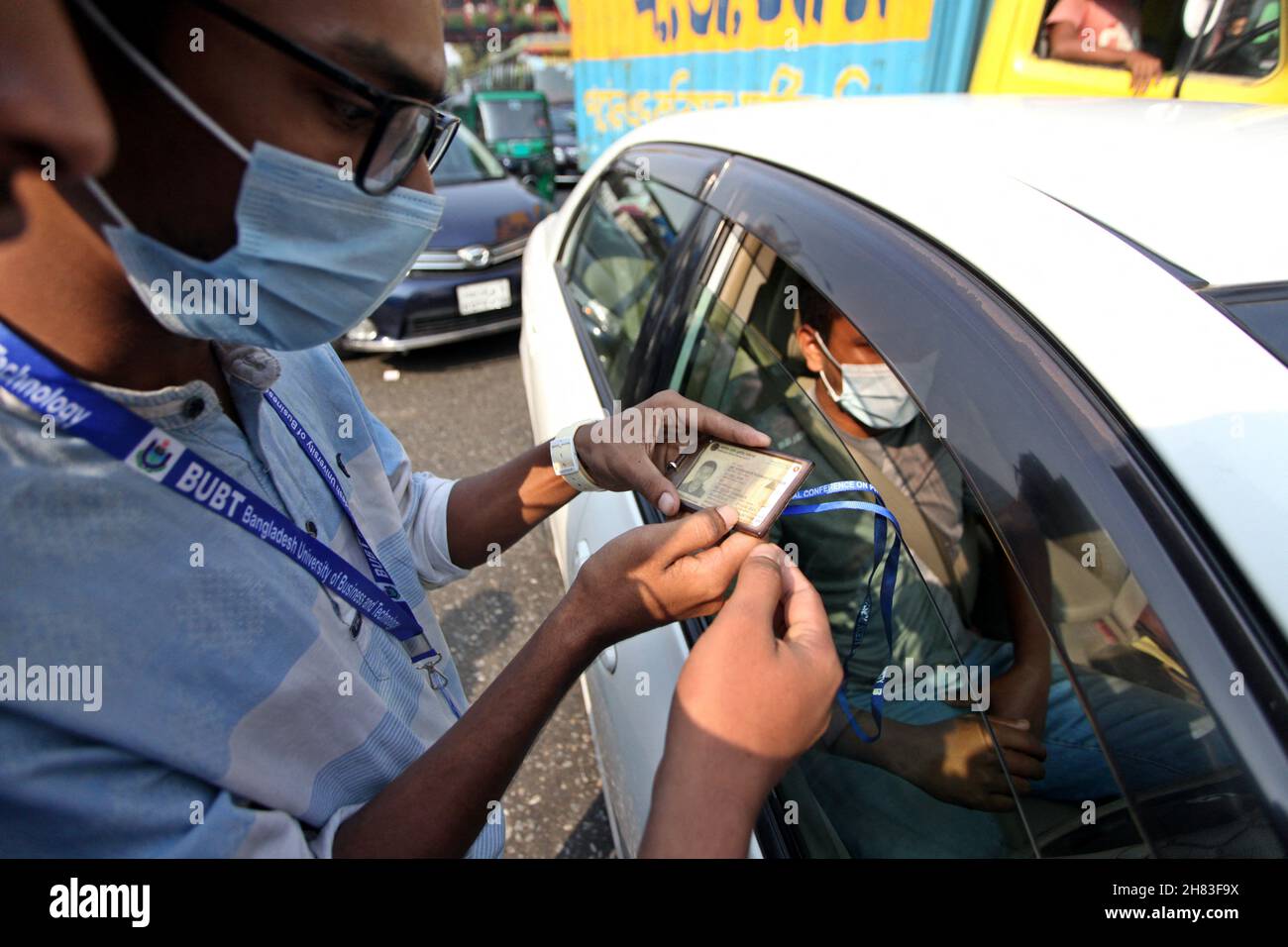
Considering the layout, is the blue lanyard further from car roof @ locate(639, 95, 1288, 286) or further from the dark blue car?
the dark blue car

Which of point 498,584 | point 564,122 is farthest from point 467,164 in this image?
point 564,122

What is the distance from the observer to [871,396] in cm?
136

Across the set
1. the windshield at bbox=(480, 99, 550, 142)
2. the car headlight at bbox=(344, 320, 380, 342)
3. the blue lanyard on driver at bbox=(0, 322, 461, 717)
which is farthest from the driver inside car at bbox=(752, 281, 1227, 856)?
the windshield at bbox=(480, 99, 550, 142)

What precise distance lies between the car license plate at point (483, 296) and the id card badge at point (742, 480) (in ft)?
13.9

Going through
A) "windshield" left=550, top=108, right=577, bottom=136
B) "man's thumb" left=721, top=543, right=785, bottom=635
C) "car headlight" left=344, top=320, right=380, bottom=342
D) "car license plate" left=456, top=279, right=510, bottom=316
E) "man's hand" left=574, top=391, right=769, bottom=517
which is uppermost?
"man's thumb" left=721, top=543, right=785, bottom=635

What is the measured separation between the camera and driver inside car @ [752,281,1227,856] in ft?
2.70

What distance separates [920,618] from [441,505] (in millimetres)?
896

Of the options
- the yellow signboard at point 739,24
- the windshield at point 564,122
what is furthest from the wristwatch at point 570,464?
the windshield at point 564,122

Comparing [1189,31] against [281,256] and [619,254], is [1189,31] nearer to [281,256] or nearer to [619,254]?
[619,254]

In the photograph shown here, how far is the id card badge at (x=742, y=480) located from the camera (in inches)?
38.6

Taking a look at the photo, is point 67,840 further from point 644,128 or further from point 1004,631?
point 644,128

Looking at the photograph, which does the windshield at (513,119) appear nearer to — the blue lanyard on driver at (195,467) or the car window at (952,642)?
the car window at (952,642)

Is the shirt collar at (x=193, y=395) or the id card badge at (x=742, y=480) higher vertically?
the shirt collar at (x=193, y=395)
